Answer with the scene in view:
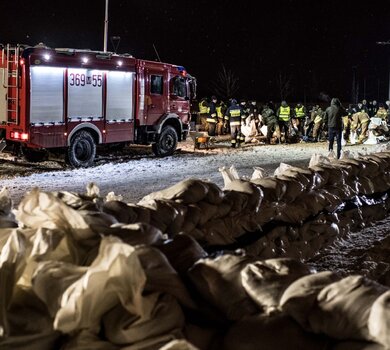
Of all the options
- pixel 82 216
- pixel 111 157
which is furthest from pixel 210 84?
pixel 82 216

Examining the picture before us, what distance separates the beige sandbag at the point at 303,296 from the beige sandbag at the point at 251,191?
2.70 m

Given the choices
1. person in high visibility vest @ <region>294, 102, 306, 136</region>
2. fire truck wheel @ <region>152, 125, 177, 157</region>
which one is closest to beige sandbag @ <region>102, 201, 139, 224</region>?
fire truck wheel @ <region>152, 125, 177, 157</region>

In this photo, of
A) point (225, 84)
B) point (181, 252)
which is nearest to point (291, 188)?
point (181, 252)

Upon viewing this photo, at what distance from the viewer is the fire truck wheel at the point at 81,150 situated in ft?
44.8

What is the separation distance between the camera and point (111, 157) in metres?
16.1

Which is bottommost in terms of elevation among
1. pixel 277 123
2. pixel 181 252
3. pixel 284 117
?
pixel 181 252

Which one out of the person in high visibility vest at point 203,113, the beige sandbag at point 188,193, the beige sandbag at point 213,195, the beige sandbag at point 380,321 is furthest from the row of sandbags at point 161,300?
the person in high visibility vest at point 203,113

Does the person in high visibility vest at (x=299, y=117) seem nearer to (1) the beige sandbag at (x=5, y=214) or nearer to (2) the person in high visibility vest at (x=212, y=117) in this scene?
(2) the person in high visibility vest at (x=212, y=117)

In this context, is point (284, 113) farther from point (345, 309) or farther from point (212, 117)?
point (345, 309)

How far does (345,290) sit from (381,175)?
598 cm

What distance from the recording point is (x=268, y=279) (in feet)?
8.87

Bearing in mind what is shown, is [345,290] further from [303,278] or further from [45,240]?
[45,240]

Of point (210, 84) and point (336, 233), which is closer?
point (336, 233)

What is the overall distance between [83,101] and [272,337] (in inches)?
466
